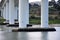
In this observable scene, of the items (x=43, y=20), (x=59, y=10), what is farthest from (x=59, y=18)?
(x=43, y=20)

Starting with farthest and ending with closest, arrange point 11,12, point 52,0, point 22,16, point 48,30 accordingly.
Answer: point 52,0, point 11,12, point 22,16, point 48,30

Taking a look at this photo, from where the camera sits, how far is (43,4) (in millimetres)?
27922

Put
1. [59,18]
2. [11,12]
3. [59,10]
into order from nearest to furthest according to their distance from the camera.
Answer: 1. [11,12]
2. [59,18]
3. [59,10]

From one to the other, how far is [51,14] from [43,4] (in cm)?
5434

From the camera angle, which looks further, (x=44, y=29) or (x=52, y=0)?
(x=52, y=0)

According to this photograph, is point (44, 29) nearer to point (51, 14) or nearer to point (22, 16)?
point (22, 16)

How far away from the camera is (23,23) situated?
27953 mm

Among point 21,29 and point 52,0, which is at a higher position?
point 52,0

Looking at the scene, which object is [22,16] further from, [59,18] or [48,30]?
[59,18]

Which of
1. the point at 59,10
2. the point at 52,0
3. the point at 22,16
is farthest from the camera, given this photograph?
the point at 52,0

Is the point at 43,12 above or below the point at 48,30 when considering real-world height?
above

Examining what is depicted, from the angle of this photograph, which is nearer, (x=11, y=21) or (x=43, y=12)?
(x=43, y=12)

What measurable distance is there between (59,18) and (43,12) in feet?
155

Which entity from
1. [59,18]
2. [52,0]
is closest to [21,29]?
[59,18]
